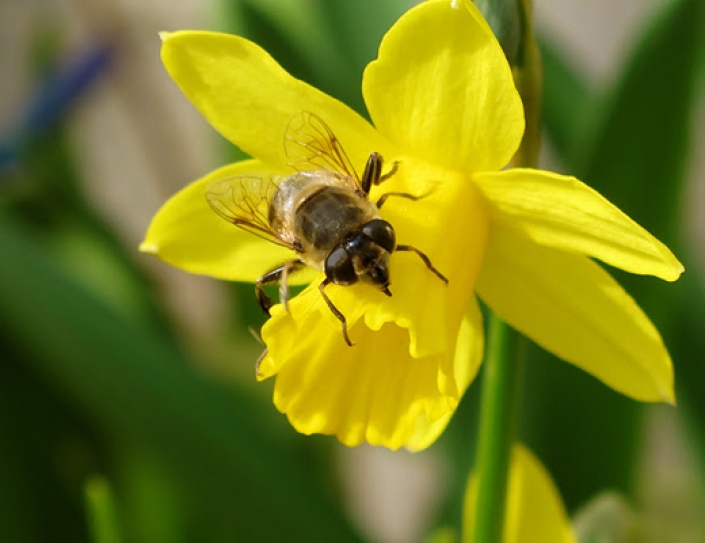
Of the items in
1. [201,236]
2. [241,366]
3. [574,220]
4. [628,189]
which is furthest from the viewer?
[241,366]

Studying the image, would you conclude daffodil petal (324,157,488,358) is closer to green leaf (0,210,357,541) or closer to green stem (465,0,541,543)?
green stem (465,0,541,543)

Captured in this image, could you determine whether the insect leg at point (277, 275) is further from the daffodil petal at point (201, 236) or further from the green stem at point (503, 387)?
the green stem at point (503, 387)

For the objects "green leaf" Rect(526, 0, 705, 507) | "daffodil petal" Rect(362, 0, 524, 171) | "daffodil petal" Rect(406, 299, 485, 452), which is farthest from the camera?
"green leaf" Rect(526, 0, 705, 507)

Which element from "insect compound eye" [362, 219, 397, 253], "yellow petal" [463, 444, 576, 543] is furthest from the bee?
"yellow petal" [463, 444, 576, 543]

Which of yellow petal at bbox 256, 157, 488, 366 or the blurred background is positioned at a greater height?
yellow petal at bbox 256, 157, 488, 366

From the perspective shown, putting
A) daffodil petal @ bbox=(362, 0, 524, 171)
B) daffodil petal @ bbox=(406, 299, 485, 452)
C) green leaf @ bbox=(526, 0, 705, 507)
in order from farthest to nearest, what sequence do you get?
1. green leaf @ bbox=(526, 0, 705, 507)
2. daffodil petal @ bbox=(406, 299, 485, 452)
3. daffodil petal @ bbox=(362, 0, 524, 171)

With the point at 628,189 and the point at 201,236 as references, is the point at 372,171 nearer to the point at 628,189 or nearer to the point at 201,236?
the point at 201,236

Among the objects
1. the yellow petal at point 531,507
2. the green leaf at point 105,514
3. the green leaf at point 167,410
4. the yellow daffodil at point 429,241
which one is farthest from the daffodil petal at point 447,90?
the green leaf at point 167,410

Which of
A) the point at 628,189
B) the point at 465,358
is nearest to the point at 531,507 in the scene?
the point at 465,358
